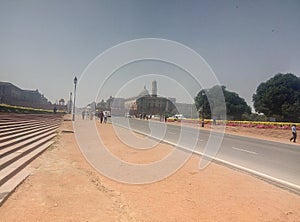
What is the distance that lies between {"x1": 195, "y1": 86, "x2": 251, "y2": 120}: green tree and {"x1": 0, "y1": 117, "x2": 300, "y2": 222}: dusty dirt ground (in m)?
46.3

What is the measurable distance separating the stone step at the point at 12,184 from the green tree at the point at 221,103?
4732 centimetres

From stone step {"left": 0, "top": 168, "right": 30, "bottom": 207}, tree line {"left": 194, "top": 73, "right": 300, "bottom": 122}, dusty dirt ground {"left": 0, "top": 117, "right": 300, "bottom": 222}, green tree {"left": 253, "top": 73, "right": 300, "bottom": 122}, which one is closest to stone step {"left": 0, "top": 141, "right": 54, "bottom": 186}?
stone step {"left": 0, "top": 168, "right": 30, "bottom": 207}

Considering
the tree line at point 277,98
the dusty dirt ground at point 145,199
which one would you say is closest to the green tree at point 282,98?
the tree line at point 277,98

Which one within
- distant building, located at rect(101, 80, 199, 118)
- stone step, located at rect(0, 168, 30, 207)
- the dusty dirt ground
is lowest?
the dusty dirt ground

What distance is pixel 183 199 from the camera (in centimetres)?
486

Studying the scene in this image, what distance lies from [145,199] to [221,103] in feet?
180

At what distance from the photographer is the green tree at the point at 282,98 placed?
142 ft

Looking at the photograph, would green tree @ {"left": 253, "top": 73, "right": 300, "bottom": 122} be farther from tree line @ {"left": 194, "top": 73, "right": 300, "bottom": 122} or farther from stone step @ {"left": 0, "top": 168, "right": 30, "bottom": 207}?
stone step @ {"left": 0, "top": 168, "right": 30, "bottom": 207}

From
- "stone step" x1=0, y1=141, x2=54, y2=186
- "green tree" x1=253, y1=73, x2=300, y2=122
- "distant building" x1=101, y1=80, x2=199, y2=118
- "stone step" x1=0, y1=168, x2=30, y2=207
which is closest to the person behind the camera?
"stone step" x1=0, y1=168, x2=30, y2=207

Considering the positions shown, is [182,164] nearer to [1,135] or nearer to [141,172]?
[141,172]

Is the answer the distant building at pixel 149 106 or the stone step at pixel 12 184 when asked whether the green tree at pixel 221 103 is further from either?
the stone step at pixel 12 184

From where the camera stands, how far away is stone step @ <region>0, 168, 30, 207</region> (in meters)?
4.42

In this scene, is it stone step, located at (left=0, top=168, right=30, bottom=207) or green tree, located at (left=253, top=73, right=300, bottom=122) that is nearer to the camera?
stone step, located at (left=0, top=168, right=30, bottom=207)

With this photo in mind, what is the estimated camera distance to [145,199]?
4.82 meters
